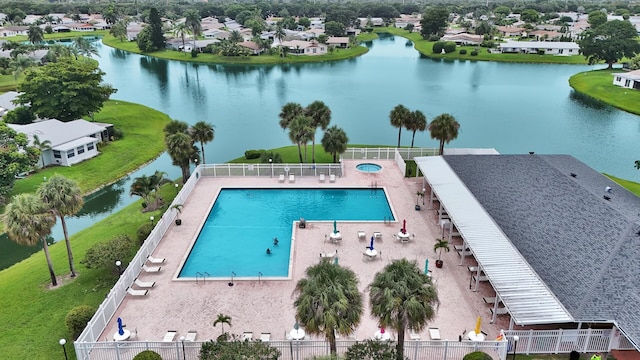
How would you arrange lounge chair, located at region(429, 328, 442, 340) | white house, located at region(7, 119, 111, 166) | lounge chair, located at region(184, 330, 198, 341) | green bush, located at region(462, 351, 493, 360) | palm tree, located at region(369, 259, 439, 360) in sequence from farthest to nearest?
1. white house, located at region(7, 119, 111, 166)
2. lounge chair, located at region(184, 330, 198, 341)
3. lounge chair, located at region(429, 328, 442, 340)
4. green bush, located at region(462, 351, 493, 360)
5. palm tree, located at region(369, 259, 439, 360)

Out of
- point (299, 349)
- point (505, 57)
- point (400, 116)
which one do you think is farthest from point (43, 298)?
point (505, 57)

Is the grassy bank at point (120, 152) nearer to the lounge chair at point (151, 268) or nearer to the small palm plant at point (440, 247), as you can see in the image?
the lounge chair at point (151, 268)

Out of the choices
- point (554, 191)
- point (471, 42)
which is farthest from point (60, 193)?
point (471, 42)

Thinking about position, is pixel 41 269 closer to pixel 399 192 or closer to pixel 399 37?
pixel 399 192

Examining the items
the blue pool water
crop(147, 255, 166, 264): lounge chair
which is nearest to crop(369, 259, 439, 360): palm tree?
the blue pool water

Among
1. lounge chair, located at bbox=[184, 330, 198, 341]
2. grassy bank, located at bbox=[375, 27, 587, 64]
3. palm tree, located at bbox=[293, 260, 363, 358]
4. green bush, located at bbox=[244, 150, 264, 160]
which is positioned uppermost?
palm tree, located at bbox=[293, 260, 363, 358]

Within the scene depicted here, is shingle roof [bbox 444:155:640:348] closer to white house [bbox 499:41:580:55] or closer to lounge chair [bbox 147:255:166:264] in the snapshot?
lounge chair [bbox 147:255:166:264]

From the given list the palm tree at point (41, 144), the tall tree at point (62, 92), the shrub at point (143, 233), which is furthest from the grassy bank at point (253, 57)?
the shrub at point (143, 233)
